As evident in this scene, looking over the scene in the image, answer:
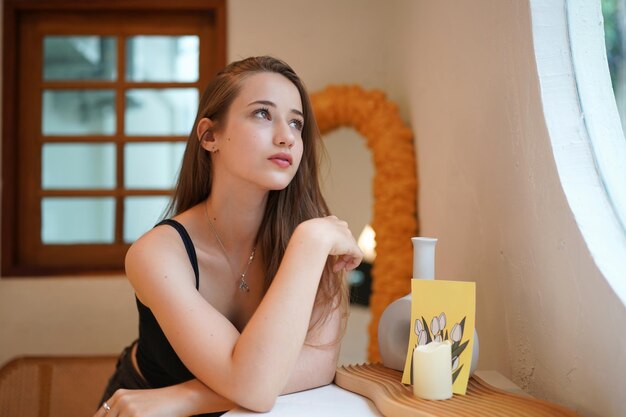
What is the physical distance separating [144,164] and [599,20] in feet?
8.24

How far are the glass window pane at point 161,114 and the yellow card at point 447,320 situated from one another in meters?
2.28

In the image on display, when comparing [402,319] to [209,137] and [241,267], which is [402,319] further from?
[209,137]

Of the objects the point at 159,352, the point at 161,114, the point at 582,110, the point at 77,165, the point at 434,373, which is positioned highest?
the point at 161,114

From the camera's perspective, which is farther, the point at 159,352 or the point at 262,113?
the point at 159,352

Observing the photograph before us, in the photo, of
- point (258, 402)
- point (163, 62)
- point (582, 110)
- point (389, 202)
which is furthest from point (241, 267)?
point (163, 62)

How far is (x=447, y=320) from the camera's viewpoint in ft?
4.26

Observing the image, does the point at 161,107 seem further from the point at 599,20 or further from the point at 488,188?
the point at 599,20

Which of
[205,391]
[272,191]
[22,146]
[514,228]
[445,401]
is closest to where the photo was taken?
[445,401]

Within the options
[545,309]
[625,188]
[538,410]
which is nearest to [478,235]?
[545,309]

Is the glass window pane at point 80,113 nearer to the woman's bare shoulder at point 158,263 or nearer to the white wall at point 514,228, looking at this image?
the white wall at point 514,228

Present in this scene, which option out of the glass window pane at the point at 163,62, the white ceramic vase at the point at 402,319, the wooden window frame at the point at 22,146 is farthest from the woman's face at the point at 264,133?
the glass window pane at the point at 163,62

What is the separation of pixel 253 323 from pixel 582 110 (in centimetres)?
77

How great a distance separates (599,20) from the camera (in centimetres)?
130

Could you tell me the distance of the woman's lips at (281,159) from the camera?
5.02 ft
